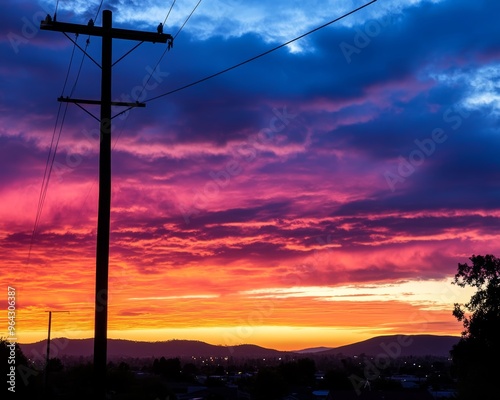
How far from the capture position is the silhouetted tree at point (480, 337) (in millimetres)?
48375

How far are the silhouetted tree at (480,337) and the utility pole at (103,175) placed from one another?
127 feet

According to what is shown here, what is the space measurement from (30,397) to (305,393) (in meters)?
67.7

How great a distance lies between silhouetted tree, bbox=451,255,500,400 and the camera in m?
48.4

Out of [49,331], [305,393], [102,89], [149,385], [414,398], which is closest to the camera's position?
[102,89]

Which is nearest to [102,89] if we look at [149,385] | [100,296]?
[100,296]

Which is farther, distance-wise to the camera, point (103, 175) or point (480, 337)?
point (480, 337)

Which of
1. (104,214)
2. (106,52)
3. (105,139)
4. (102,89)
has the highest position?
(106,52)

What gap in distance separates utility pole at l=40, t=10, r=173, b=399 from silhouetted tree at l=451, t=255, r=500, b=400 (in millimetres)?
38571

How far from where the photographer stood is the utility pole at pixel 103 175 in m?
15.4

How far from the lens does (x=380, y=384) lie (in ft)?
403

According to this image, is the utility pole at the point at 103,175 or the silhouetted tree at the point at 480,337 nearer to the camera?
the utility pole at the point at 103,175

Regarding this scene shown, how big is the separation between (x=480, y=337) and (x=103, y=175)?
4174 centimetres

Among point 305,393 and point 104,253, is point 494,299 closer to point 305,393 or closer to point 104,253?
point 104,253

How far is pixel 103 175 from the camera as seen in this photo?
16.2 m
